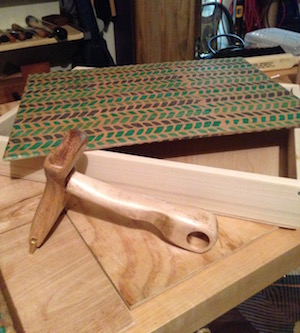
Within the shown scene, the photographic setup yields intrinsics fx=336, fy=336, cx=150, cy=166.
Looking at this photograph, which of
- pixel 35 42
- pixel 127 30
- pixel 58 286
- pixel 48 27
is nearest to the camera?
pixel 58 286

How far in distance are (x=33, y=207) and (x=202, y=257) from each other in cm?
24

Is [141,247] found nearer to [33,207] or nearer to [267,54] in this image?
[33,207]

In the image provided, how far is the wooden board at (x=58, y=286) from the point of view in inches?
13.0

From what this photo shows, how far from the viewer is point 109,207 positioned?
1.27ft

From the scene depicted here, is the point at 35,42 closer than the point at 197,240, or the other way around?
the point at 197,240

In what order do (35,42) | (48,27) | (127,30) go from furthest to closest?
1. (127,30)
2. (48,27)
3. (35,42)

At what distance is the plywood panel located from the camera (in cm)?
37

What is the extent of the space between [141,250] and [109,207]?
0.23 feet

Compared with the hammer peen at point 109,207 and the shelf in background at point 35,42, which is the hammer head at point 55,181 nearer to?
the hammer peen at point 109,207

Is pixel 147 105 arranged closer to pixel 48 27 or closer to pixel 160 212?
pixel 160 212

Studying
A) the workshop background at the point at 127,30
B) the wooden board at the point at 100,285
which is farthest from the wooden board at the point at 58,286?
the workshop background at the point at 127,30

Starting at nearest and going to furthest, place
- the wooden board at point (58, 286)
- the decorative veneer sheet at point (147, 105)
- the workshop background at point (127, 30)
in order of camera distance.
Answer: the wooden board at point (58, 286) < the decorative veneer sheet at point (147, 105) < the workshop background at point (127, 30)

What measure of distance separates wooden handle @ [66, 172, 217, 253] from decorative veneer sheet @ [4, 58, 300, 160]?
0.07m

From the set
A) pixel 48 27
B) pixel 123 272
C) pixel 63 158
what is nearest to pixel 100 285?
pixel 123 272
